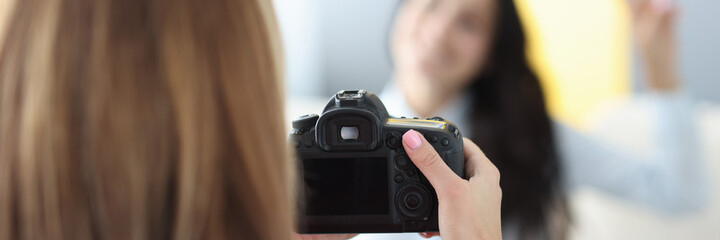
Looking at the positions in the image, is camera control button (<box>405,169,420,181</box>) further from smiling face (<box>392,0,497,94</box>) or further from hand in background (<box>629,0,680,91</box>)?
hand in background (<box>629,0,680,91</box>)

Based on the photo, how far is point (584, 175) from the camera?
1210 millimetres

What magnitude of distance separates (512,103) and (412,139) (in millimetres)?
618

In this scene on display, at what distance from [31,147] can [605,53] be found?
152cm

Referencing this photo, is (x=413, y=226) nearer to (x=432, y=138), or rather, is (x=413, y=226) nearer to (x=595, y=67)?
(x=432, y=138)

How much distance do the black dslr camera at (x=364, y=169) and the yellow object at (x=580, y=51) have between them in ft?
3.79

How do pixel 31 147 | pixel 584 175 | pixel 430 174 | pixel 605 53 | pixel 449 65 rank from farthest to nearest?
pixel 605 53 < pixel 584 175 < pixel 449 65 < pixel 430 174 < pixel 31 147

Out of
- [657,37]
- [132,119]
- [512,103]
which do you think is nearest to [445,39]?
[512,103]

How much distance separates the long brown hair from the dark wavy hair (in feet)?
2.50

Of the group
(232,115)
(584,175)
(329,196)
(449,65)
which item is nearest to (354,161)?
(329,196)

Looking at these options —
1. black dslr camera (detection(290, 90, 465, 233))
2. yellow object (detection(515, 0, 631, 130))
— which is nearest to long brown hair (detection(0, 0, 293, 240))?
black dslr camera (detection(290, 90, 465, 233))

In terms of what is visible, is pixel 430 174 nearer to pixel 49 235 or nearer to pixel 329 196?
pixel 329 196

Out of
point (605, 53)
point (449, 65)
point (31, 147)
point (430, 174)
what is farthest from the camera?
point (605, 53)

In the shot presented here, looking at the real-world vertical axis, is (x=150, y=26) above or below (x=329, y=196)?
above

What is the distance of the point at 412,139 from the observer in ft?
1.56
